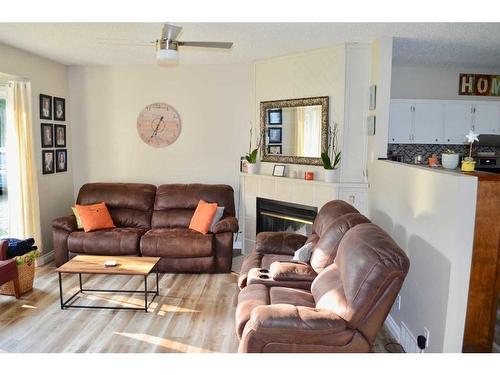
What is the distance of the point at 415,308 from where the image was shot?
287cm

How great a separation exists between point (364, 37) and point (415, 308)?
8.79 ft

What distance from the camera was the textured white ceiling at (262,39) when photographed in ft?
11.5

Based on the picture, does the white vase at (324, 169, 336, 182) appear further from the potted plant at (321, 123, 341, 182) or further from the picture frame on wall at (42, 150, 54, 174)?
the picture frame on wall at (42, 150, 54, 174)

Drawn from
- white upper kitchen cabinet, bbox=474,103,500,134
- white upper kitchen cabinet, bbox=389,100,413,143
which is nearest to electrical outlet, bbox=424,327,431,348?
white upper kitchen cabinet, bbox=389,100,413,143

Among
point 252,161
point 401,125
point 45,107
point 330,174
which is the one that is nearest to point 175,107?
point 252,161

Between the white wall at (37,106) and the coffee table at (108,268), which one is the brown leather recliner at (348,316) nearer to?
the coffee table at (108,268)

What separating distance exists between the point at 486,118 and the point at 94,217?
5.27m

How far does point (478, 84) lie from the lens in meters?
5.39

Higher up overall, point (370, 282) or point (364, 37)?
point (364, 37)

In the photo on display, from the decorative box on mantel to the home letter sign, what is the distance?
239cm

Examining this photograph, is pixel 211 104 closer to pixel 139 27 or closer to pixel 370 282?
pixel 139 27

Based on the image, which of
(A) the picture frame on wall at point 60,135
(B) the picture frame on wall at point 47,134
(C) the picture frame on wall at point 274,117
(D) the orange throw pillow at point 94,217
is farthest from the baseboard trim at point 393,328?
(A) the picture frame on wall at point 60,135

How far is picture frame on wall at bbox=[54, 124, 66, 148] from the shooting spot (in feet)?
17.5
